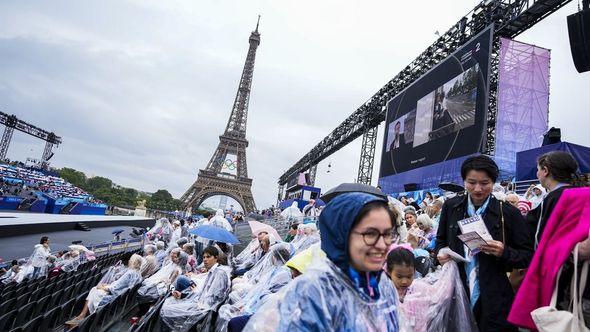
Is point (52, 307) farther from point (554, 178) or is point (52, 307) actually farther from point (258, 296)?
point (554, 178)

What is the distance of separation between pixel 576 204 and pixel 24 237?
17.0 meters

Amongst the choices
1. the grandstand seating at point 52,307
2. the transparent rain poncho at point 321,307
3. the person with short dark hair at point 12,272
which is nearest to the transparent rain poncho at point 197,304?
the grandstand seating at point 52,307

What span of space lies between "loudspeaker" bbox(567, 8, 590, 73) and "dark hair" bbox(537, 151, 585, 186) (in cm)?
617

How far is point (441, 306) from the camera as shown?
1991 millimetres

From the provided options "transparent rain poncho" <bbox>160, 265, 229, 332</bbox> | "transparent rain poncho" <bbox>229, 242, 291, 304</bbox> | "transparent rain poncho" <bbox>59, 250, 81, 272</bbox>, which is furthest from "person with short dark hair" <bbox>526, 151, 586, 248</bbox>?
"transparent rain poncho" <bbox>59, 250, 81, 272</bbox>

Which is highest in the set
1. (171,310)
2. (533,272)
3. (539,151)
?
(539,151)

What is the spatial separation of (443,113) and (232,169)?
3896cm

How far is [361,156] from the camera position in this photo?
2152 cm

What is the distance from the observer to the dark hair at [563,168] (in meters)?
1.84

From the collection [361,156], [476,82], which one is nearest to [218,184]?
[361,156]

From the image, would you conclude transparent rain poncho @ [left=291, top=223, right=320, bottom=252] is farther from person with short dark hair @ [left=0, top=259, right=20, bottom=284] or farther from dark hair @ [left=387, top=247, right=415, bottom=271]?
person with short dark hair @ [left=0, top=259, right=20, bottom=284]

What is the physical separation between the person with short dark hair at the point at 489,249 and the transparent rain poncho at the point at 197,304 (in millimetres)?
2644

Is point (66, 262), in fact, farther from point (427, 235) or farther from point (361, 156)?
point (361, 156)

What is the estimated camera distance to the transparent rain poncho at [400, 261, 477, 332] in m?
1.94
